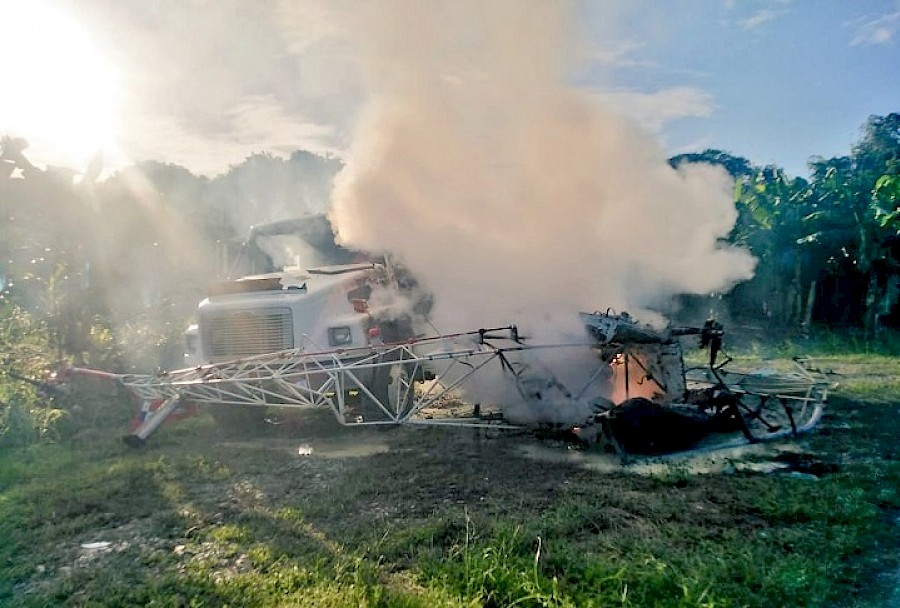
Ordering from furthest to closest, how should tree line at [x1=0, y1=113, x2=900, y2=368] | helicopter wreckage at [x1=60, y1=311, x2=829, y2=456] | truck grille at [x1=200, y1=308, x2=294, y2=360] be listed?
tree line at [x1=0, y1=113, x2=900, y2=368] < truck grille at [x1=200, y1=308, x2=294, y2=360] < helicopter wreckage at [x1=60, y1=311, x2=829, y2=456]

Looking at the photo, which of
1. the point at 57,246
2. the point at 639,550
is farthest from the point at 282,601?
the point at 57,246

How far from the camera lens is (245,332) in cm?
885

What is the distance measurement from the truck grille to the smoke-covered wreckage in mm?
14

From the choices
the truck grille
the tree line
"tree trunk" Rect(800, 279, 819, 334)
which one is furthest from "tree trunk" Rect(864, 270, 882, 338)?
the truck grille

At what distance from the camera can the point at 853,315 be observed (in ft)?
66.2

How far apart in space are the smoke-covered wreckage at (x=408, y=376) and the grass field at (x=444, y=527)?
1.85 feet

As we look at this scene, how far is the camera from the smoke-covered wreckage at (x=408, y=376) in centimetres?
783

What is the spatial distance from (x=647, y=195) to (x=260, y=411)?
7491 millimetres

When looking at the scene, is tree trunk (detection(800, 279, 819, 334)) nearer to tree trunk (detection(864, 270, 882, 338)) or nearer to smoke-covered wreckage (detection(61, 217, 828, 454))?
tree trunk (detection(864, 270, 882, 338))

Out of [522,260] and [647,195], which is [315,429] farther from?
[647,195]

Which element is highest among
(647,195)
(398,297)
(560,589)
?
(647,195)

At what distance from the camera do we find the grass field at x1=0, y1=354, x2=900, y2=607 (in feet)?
13.8

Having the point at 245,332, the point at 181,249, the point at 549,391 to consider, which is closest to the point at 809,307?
the point at 549,391

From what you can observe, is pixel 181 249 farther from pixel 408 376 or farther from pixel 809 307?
pixel 809 307
